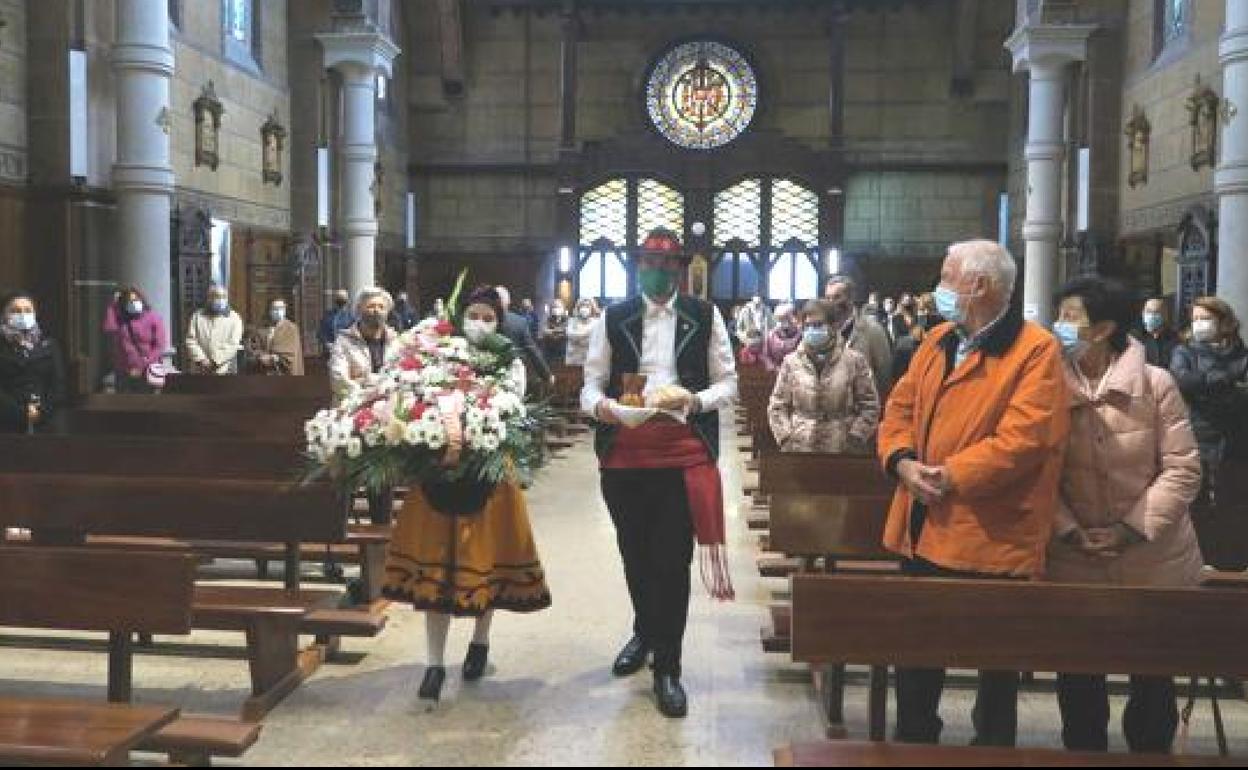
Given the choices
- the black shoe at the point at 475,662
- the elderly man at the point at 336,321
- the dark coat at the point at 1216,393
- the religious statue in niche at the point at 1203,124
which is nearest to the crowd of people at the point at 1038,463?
the black shoe at the point at 475,662

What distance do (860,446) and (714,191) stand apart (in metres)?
20.5

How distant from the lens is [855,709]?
16.6 feet

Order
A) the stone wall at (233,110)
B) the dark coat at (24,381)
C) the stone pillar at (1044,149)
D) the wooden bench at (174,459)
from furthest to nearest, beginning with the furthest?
the stone pillar at (1044,149), the stone wall at (233,110), the dark coat at (24,381), the wooden bench at (174,459)

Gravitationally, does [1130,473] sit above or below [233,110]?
below

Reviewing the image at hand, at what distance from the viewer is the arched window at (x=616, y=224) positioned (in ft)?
89.2

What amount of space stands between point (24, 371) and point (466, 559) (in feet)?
14.4

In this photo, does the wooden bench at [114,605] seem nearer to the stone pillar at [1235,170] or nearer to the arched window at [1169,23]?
the stone pillar at [1235,170]

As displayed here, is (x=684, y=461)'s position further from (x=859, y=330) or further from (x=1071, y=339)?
(x=859, y=330)

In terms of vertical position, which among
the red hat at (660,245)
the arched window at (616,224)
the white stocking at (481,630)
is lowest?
the white stocking at (481,630)

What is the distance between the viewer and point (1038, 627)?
3527mm

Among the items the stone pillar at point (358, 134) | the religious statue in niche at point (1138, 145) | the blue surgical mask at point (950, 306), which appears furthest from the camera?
the stone pillar at point (358, 134)

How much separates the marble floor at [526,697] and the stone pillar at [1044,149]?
555 inches

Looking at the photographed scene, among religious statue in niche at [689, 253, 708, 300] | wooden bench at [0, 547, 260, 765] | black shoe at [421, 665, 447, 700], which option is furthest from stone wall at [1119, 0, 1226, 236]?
wooden bench at [0, 547, 260, 765]

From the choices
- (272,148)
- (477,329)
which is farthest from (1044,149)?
(477,329)
